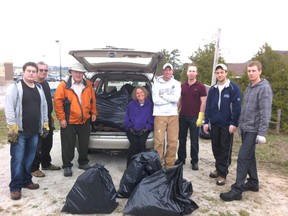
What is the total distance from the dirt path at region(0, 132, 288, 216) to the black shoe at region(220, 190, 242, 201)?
2.3 inches

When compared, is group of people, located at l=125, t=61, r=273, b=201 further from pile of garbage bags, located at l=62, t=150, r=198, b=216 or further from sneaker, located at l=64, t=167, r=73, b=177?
sneaker, located at l=64, t=167, r=73, b=177

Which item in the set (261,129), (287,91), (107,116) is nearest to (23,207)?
(107,116)

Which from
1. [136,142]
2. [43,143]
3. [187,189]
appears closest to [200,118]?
[136,142]

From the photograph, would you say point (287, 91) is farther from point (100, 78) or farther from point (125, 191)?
point (125, 191)

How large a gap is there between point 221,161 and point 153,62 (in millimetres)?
1834

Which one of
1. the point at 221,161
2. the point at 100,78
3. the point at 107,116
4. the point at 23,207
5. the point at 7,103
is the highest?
the point at 100,78

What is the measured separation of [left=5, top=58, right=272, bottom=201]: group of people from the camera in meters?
3.46

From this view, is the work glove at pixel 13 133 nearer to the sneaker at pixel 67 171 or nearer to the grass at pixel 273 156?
the sneaker at pixel 67 171

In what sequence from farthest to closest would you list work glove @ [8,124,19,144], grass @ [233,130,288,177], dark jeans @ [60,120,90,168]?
grass @ [233,130,288,177], dark jeans @ [60,120,90,168], work glove @ [8,124,19,144]

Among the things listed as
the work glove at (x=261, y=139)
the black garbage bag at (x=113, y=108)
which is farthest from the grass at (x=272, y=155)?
the black garbage bag at (x=113, y=108)

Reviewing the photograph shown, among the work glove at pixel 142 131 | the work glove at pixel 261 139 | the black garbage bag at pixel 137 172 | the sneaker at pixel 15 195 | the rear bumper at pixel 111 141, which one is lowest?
the sneaker at pixel 15 195

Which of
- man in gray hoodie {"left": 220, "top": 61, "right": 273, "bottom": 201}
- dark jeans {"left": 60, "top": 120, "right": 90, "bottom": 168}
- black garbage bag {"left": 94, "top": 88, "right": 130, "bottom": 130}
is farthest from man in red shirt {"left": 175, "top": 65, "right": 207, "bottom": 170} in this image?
dark jeans {"left": 60, "top": 120, "right": 90, "bottom": 168}

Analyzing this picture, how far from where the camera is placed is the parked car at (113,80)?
13.2ft

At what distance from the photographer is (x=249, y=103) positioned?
3.63 meters
